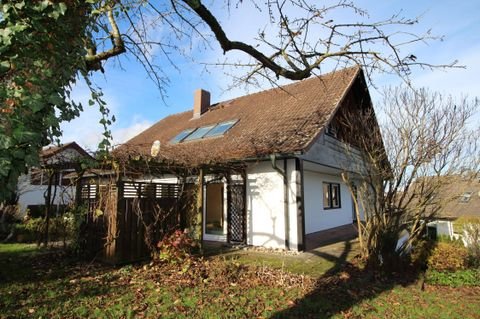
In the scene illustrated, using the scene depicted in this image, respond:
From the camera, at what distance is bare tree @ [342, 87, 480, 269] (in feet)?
23.6

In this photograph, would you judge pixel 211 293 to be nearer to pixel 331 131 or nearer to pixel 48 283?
pixel 48 283

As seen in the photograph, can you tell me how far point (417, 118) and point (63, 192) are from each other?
32.2 ft

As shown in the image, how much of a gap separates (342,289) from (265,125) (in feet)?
24.3

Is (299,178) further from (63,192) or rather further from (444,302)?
(63,192)

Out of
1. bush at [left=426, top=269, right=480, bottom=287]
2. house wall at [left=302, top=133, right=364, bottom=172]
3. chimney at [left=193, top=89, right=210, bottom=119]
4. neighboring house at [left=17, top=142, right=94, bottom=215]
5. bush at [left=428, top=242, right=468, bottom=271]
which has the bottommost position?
bush at [left=426, top=269, right=480, bottom=287]

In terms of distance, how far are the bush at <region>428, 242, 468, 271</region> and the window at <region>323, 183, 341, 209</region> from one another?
6602 mm

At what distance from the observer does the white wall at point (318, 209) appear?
1251cm

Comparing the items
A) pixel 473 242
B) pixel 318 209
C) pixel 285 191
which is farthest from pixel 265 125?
pixel 473 242

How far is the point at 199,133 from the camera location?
14742 mm

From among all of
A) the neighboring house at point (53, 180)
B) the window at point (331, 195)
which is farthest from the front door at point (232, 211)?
the window at point (331, 195)

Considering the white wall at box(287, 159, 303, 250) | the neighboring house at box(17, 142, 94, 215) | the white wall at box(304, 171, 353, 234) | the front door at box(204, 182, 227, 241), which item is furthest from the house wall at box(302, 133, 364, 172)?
the neighboring house at box(17, 142, 94, 215)

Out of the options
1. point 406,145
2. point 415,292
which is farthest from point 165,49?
point 415,292

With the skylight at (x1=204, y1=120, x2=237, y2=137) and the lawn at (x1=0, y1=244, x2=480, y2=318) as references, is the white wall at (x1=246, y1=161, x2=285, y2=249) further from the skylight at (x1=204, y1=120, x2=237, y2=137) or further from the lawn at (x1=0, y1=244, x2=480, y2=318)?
the skylight at (x1=204, y1=120, x2=237, y2=137)

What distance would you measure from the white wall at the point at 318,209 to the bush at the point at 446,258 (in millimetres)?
5111
